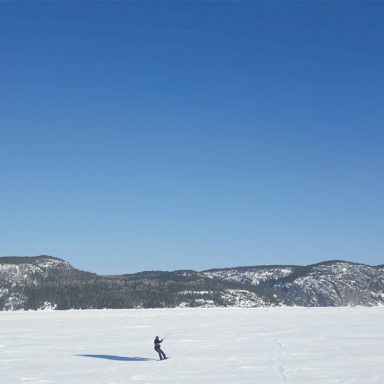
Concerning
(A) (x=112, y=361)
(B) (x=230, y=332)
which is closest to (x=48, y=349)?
(A) (x=112, y=361)

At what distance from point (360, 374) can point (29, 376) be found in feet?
40.0

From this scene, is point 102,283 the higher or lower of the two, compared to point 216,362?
higher

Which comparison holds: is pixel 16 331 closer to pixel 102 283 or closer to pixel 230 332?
pixel 230 332

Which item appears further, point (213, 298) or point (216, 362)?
point (213, 298)

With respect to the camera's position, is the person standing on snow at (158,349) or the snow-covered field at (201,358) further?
the person standing on snow at (158,349)

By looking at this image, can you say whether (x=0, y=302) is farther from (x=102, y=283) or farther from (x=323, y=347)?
(x=323, y=347)

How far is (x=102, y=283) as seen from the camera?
18638cm

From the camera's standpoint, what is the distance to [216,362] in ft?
75.3

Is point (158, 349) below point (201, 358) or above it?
above

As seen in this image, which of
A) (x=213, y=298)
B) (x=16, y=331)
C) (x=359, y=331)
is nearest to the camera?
(x=359, y=331)

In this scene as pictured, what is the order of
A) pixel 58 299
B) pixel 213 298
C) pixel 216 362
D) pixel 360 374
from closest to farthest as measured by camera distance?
pixel 360 374 < pixel 216 362 < pixel 58 299 < pixel 213 298

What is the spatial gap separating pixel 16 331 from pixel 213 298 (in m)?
130

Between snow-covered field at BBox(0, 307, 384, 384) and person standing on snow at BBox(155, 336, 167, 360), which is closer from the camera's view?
snow-covered field at BBox(0, 307, 384, 384)

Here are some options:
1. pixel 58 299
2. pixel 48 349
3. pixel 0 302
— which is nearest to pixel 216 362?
pixel 48 349
